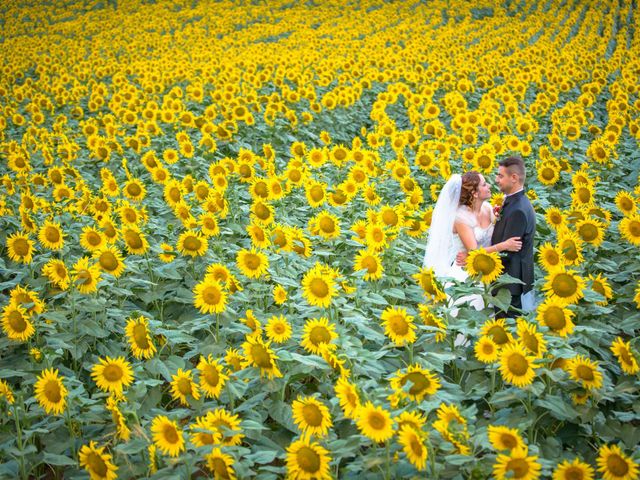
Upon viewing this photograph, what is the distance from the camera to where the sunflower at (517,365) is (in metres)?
2.90

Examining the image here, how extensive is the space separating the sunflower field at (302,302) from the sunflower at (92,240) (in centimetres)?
2

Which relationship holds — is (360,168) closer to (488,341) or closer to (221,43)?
(488,341)

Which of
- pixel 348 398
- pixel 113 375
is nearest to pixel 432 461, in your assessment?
pixel 348 398

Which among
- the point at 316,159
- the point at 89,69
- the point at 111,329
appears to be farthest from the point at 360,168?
the point at 89,69

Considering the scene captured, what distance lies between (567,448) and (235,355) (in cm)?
172

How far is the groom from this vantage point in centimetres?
469

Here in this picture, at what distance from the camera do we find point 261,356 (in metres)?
3.04

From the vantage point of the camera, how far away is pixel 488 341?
10.2 feet

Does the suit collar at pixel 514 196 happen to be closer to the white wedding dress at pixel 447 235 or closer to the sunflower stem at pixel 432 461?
the white wedding dress at pixel 447 235

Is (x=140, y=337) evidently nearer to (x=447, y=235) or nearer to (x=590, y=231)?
(x=447, y=235)

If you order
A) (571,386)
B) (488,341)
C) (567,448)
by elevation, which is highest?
(488,341)

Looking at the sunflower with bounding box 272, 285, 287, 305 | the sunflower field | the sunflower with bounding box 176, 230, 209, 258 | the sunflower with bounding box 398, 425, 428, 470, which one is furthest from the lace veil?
the sunflower with bounding box 398, 425, 428, 470

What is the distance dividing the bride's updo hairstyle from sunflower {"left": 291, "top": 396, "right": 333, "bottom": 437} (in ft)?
9.35

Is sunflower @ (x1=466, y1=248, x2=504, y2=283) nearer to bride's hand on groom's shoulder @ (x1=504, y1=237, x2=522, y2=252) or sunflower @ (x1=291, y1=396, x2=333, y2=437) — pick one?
bride's hand on groom's shoulder @ (x1=504, y1=237, x2=522, y2=252)
